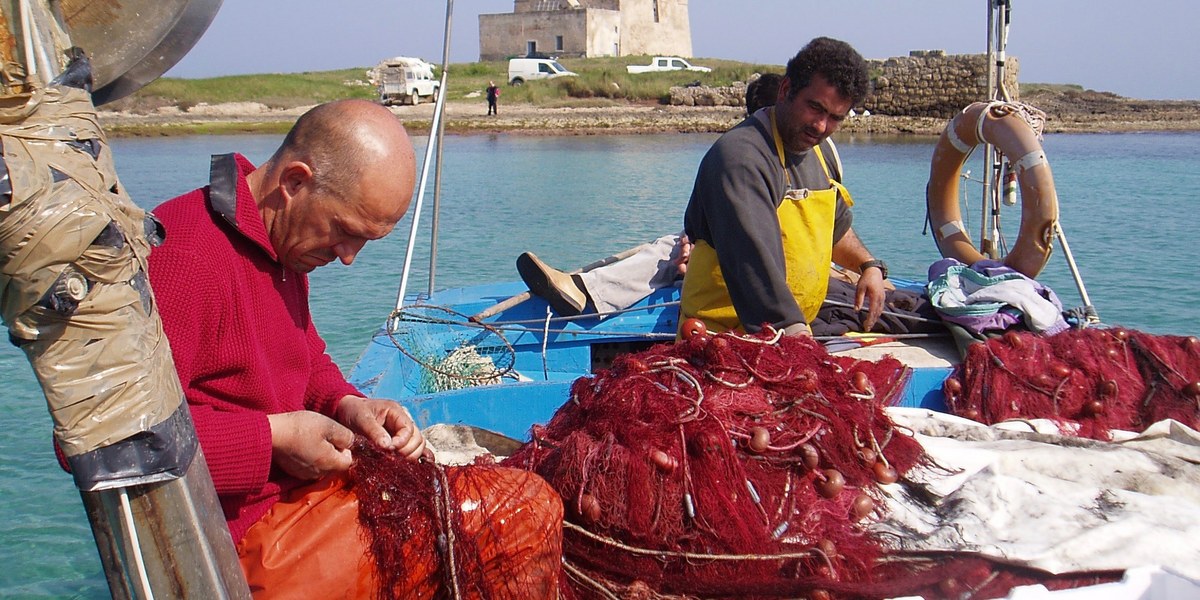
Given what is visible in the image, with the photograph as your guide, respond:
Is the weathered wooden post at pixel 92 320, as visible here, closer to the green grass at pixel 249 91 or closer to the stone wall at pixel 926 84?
the stone wall at pixel 926 84

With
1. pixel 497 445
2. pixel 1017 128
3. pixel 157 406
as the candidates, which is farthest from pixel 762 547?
pixel 1017 128

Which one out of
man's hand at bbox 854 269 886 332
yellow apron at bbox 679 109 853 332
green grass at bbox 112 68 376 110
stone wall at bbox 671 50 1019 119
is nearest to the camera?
yellow apron at bbox 679 109 853 332

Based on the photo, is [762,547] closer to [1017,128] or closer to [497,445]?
[497,445]

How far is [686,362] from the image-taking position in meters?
3.15

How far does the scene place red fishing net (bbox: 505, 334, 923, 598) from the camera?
2.72 meters

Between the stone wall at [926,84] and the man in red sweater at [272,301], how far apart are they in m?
35.0

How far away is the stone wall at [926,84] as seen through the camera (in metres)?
34.6

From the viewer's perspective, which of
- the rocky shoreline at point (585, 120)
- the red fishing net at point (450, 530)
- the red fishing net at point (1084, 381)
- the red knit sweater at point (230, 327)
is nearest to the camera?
the red knit sweater at point (230, 327)

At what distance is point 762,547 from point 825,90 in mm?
1995

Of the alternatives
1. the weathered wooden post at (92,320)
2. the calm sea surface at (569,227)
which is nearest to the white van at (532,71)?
the calm sea surface at (569,227)

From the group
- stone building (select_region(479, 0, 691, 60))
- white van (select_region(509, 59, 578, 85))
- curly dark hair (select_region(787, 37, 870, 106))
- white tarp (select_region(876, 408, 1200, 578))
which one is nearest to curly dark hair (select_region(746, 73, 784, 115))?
curly dark hair (select_region(787, 37, 870, 106))

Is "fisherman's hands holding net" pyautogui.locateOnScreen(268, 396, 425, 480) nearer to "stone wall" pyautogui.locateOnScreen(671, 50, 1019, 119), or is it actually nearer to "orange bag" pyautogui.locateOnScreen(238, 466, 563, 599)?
"orange bag" pyautogui.locateOnScreen(238, 466, 563, 599)

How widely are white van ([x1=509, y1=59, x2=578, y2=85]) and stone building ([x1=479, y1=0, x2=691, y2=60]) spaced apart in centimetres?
1118

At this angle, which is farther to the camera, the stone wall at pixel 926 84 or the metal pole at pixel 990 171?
the stone wall at pixel 926 84
